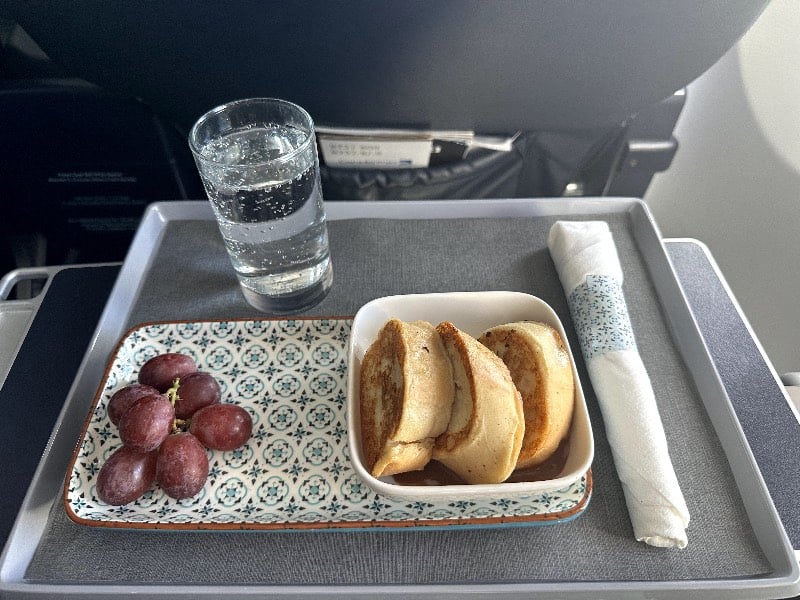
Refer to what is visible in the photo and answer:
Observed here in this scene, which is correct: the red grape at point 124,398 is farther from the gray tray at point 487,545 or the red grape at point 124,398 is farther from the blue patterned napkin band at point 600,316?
the blue patterned napkin band at point 600,316

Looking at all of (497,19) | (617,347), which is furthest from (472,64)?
(617,347)

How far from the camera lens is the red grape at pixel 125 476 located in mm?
596

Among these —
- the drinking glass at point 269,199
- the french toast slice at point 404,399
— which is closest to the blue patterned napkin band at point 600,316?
the french toast slice at point 404,399

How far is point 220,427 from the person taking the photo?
2.10 ft

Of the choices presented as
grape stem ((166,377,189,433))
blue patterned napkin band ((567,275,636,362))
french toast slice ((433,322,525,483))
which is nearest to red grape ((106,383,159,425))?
grape stem ((166,377,189,433))

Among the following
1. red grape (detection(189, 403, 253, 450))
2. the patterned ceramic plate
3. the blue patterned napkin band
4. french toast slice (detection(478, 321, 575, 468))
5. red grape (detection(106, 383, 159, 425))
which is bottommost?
the patterned ceramic plate

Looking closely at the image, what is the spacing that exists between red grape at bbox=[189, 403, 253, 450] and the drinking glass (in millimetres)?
181

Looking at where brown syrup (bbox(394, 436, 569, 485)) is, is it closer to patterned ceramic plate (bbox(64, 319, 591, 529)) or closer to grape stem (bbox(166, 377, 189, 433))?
patterned ceramic plate (bbox(64, 319, 591, 529))

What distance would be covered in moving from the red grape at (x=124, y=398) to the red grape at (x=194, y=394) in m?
0.03

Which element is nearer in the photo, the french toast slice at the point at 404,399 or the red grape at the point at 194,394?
the french toast slice at the point at 404,399

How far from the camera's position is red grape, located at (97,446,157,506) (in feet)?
1.95

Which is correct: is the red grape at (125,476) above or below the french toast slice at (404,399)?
below

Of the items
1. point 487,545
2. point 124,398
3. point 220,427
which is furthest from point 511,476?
point 124,398

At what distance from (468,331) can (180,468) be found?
33cm
